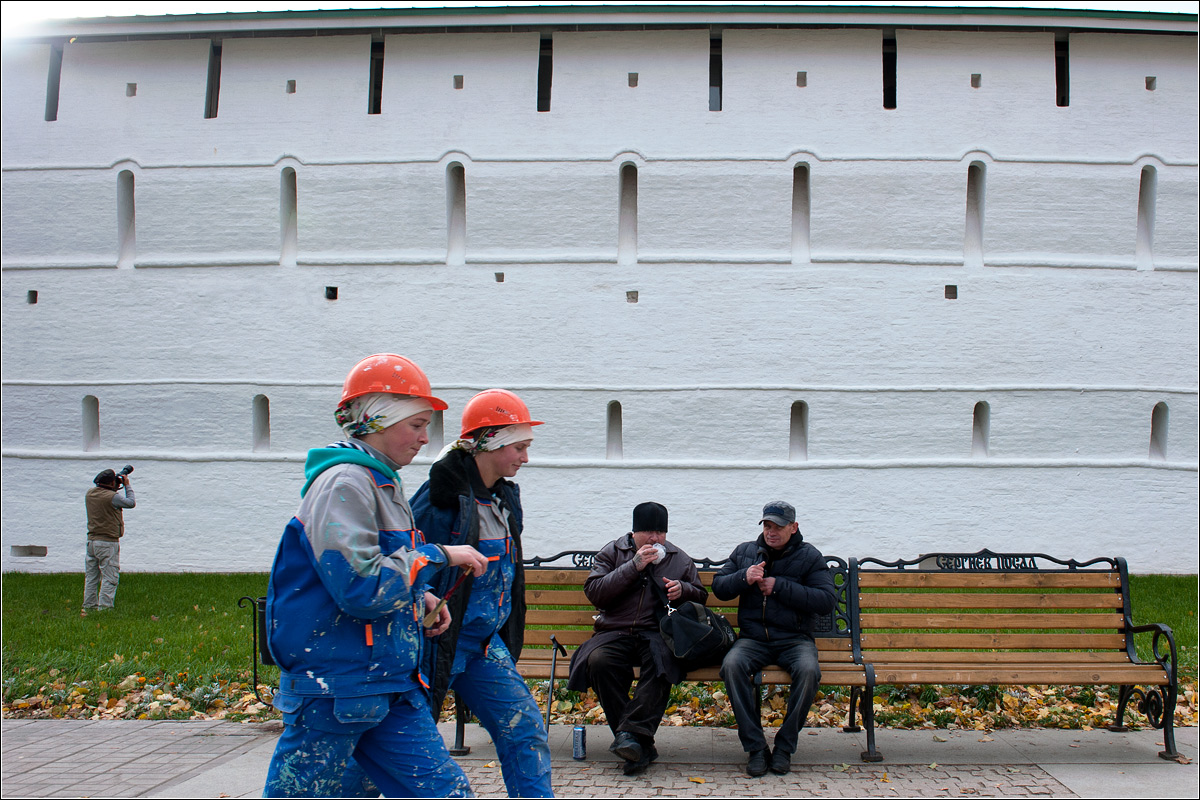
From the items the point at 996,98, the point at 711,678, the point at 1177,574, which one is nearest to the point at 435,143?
the point at 996,98

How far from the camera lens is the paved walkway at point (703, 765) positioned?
14.1 feet

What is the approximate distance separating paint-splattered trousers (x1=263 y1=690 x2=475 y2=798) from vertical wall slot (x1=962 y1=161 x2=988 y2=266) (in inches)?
584

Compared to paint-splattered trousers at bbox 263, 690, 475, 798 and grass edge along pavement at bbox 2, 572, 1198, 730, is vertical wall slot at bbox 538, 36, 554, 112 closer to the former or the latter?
grass edge along pavement at bbox 2, 572, 1198, 730

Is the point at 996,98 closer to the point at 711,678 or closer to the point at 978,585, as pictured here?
the point at 978,585

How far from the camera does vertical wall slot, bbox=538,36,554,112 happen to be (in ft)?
53.2

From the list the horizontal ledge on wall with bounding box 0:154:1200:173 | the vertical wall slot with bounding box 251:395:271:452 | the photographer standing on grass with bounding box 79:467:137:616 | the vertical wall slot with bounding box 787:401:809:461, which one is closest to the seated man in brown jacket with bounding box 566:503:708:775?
the photographer standing on grass with bounding box 79:467:137:616

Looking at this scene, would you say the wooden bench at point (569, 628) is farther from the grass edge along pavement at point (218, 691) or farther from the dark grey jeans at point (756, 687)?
the grass edge along pavement at point (218, 691)

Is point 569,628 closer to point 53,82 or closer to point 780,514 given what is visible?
point 780,514

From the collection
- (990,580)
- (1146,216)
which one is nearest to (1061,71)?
(1146,216)

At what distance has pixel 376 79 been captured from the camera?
646 inches

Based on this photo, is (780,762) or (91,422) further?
(91,422)

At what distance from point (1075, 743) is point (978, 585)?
991mm

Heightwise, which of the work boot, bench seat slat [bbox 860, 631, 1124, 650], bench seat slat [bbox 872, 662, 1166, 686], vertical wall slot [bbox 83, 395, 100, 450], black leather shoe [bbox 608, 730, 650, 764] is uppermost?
vertical wall slot [bbox 83, 395, 100, 450]

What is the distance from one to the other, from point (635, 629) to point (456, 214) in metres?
12.1
